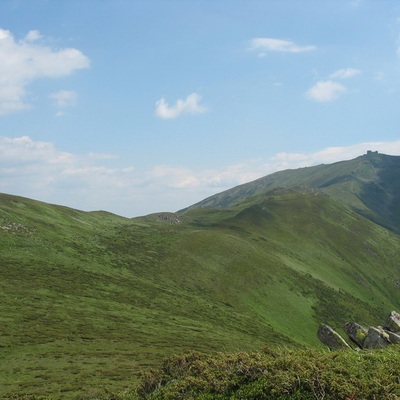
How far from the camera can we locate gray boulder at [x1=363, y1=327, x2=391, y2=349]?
31094 mm

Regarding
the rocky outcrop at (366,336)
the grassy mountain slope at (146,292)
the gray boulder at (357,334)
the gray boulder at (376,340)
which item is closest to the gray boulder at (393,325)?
the rocky outcrop at (366,336)

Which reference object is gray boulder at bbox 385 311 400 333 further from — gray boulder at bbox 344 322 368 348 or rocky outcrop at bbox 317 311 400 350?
gray boulder at bbox 344 322 368 348

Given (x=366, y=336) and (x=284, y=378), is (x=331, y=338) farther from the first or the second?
(x=284, y=378)

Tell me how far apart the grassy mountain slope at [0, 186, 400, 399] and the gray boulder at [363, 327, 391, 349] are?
22.4 m

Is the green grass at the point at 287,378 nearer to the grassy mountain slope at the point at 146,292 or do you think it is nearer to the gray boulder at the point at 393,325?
the gray boulder at the point at 393,325

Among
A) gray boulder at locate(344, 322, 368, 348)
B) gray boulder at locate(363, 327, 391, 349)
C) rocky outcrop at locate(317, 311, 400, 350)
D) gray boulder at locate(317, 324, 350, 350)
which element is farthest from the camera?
gray boulder at locate(317, 324, 350, 350)

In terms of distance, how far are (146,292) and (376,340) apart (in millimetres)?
64717

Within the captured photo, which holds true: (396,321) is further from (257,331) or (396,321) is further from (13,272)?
(13,272)

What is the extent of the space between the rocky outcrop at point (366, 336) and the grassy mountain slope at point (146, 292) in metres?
20.2

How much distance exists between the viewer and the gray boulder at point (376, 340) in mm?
31094

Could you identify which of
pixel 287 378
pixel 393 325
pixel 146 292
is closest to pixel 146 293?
pixel 146 292

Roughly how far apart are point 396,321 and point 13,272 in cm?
7185

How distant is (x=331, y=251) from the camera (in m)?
188

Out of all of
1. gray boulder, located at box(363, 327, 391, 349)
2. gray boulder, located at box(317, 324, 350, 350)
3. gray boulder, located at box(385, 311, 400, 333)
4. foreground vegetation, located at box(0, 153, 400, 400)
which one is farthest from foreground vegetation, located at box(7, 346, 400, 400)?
gray boulder, located at box(385, 311, 400, 333)
